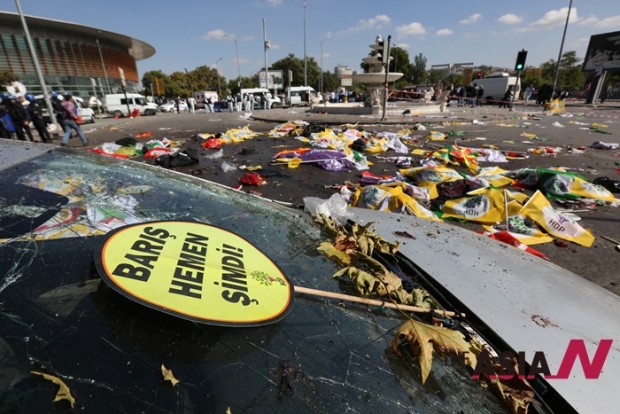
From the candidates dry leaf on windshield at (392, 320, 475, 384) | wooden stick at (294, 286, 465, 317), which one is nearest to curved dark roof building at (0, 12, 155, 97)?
wooden stick at (294, 286, 465, 317)

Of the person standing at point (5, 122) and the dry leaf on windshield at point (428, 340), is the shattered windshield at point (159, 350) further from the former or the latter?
the person standing at point (5, 122)

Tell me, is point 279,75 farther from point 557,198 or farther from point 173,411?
point 173,411

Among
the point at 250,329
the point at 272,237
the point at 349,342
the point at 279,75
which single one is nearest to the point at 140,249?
the point at 250,329

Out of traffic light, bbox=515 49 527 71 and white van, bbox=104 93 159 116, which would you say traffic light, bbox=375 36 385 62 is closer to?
traffic light, bbox=515 49 527 71

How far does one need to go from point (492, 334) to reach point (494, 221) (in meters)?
3.39

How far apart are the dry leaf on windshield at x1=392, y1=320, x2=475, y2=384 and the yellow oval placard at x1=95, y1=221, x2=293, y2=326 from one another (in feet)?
1.37

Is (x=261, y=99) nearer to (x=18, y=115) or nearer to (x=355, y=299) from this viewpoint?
(x=18, y=115)

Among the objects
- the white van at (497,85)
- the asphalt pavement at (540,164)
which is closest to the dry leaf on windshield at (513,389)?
the asphalt pavement at (540,164)

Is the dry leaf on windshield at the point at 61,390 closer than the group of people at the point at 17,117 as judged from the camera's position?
Yes

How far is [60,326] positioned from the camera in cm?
84

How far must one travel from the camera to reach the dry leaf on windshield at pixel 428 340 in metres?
1.05

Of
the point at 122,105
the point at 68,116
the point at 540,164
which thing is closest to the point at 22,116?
the point at 68,116
